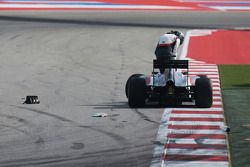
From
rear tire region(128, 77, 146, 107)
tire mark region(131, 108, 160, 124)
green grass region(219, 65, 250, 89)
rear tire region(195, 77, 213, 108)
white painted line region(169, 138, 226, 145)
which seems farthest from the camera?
green grass region(219, 65, 250, 89)

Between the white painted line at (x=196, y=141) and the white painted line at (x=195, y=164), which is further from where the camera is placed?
the white painted line at (x=196, y=141)

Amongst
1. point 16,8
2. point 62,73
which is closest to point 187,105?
point 62,73

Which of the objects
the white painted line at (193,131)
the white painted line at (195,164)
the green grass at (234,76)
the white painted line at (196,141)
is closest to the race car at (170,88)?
the white painted line at (193,131)

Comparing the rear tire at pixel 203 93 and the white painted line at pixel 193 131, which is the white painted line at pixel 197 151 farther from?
the rear tire at pixel 203 93

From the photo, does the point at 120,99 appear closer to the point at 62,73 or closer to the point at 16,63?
the point at 62,73

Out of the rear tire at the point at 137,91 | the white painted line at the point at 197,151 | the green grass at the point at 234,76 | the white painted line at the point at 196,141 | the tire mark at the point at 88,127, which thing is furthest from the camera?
Answer: the green grass at the point at 234,76

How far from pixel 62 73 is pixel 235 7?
32.8m

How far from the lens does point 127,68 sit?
30547 mm

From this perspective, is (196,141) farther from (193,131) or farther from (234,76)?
(234,76)

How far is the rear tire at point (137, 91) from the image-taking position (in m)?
21.1

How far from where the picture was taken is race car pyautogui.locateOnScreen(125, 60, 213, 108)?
69.1 ft

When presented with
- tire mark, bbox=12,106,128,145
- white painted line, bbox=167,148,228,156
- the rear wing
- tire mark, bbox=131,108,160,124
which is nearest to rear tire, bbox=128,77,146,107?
tire mark, bbox=131,108,160,124

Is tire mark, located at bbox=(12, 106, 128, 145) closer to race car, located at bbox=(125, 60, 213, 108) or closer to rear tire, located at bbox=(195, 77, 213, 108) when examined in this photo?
race car, located at bbox=(125, 60, 213, 108)

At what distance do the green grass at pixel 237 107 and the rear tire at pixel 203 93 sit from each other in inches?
22.9
